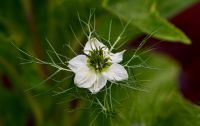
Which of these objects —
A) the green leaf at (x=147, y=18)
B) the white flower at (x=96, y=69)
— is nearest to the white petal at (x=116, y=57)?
the white flower at (x=96, y=69)

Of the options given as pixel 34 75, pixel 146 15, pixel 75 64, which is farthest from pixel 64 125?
pixel 75 64

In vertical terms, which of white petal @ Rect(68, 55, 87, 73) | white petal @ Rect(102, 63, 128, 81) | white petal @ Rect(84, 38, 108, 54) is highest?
white petal @ Rect(84, 38, 108, 54)

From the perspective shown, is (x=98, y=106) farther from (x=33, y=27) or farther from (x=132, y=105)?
(x=33, y=27)

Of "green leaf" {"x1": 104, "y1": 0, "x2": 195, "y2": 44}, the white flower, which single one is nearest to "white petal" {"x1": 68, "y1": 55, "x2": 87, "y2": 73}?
the white flower

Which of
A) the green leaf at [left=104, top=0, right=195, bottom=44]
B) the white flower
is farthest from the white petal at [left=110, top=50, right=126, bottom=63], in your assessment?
the green leaf at [left=104, top=0, right=195, bottom=44]

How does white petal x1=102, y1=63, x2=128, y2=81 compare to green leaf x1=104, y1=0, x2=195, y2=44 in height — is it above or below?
below

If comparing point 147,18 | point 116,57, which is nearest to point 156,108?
point 147,18

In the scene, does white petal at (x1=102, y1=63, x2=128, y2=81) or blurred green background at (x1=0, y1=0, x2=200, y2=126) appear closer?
white petal at (x1=102, y1=63, x2=128, y2=81)

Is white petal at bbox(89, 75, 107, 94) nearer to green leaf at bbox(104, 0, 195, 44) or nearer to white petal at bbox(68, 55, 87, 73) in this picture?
white petal at bbox(68, 55, 87, 73)

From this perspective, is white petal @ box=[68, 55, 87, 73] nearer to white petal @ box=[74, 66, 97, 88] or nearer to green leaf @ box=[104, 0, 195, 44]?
white petal @ box=[74, 66, 97, 88]
